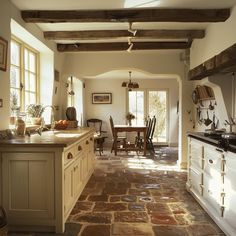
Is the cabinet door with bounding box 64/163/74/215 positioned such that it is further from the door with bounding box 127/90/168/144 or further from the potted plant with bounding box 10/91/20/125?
the door with bounding box 127/90/168/144

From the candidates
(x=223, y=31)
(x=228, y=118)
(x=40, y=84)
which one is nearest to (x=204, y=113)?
(x=228, y=118)

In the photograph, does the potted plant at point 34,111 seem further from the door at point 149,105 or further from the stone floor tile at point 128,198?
the door at point 149,105

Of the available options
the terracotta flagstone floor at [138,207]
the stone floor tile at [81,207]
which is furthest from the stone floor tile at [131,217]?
the stone floor tile at [81,207]

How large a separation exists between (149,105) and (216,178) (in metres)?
6.71

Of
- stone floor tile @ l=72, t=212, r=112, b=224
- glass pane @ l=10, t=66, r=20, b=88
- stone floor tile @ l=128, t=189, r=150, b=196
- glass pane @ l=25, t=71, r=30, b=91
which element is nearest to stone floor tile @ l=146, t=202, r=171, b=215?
stone floor tile @ l=128, t=189, r=150, b=196

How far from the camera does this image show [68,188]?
3006 mm

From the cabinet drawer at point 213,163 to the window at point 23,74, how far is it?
265 centimetres

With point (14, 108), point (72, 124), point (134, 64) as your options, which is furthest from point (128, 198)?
point (134, 64)

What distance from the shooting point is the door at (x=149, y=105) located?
31.2ft

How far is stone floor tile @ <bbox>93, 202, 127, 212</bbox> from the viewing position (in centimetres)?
339

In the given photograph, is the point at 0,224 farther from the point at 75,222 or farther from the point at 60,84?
the point at 60,84

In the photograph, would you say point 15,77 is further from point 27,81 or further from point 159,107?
point 159,107

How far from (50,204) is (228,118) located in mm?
2616

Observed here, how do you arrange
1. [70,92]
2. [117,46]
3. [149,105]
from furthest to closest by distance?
1. [149,105]
2. [70,92]
3. [117,46]
